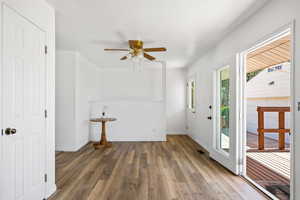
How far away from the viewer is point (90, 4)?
2.33 metres

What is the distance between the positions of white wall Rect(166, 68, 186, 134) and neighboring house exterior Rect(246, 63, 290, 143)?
2.78m

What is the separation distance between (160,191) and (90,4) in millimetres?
2700

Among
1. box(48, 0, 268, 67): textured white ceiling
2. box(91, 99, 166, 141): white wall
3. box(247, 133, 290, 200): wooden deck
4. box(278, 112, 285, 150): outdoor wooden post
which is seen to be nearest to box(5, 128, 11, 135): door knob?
box(48, 0, 268, 67): textured white ceiling

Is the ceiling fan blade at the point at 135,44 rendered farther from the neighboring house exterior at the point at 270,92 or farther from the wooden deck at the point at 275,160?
the neighboring house exterior at the point at 270,92

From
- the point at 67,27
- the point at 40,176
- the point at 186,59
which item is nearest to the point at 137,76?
the point at 186,59

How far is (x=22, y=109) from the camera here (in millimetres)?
1900

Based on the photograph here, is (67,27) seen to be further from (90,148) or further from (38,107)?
(90,148)

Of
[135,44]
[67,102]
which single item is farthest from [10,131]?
[67,102]

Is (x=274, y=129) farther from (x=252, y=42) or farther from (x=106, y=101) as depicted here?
(x=106, y=101)

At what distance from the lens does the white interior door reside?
1.68 m

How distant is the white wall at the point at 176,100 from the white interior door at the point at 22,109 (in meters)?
5.06

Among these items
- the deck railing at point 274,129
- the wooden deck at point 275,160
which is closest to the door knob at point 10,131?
the wooden deck at point 275,160

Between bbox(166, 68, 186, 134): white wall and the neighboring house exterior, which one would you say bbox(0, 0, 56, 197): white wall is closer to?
bbox(166, 68, 186, 134): white wall

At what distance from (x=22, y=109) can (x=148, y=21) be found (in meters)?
2.11
